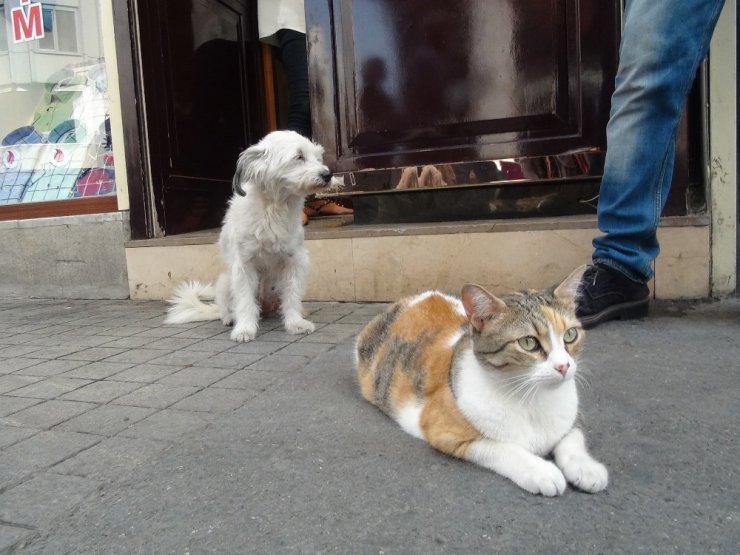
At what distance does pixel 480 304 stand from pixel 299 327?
1917mm

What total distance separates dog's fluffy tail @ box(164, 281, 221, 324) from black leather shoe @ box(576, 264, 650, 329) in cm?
229

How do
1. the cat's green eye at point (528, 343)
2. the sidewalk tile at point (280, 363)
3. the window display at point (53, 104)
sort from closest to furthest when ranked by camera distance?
the cat's green eye at point (528, 343) < the sidewalk tile at point (280, 363) < the window display at point (53, 104)

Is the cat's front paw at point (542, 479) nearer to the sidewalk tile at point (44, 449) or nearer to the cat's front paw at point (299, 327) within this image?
the sidewalk tile at point (44, 449)

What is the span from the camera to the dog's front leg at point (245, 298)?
3260mm

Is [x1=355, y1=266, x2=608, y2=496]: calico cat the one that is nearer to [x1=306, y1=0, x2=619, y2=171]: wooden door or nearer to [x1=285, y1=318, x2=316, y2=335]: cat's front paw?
[x1=285, y1=318, x2=316, y2=335]: cat's front paw

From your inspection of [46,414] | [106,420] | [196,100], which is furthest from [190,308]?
[196,100]

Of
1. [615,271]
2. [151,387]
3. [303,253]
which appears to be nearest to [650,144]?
[615,271]

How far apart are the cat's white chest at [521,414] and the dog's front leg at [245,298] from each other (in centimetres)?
198

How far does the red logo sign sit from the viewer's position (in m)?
5.42

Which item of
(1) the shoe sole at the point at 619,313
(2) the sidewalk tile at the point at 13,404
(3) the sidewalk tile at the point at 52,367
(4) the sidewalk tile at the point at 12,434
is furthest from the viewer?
(1) the shoe sole at the point at 619,313

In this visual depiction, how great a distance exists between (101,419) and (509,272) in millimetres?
2410

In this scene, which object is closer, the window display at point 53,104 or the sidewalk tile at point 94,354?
the sidewalk tile at point 94,354

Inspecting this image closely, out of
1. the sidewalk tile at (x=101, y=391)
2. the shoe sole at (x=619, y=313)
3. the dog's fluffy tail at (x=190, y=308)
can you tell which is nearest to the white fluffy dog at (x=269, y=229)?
the dog's fluffy tail at (x=190, y=308)

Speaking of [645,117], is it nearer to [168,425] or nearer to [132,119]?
[168,425]
